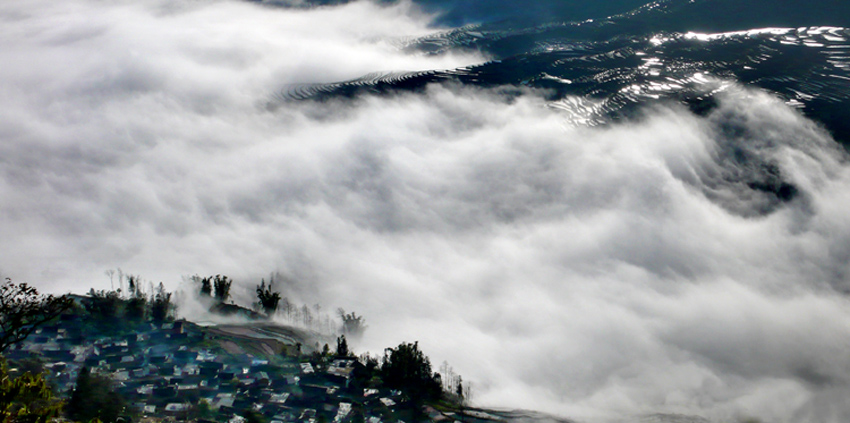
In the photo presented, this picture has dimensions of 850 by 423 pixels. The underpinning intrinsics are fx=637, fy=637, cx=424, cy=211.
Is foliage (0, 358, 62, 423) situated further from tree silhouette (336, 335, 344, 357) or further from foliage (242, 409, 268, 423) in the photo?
tree silhouette (336, 335, 344, 357)

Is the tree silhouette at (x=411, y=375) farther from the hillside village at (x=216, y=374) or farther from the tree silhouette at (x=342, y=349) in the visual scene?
the tree silhouette at (x=342, y=349)

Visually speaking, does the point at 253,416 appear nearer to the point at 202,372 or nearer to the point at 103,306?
the point at 202,372

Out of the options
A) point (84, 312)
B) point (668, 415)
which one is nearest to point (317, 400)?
point (84, 312)

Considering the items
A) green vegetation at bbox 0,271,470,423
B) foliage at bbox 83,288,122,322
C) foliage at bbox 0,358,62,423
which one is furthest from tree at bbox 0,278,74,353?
foliage at bbox 83,288,122,322

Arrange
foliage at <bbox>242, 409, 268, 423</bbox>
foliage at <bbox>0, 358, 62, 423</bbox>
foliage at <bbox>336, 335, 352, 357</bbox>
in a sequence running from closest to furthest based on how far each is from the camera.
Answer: foliage at <bbox>0, 358, 62, 423</bbox> → foliage at <bbox>242, 409, 268, 423</bbox> → foliage at <bbox>336, 335, 352, 357</bbox>

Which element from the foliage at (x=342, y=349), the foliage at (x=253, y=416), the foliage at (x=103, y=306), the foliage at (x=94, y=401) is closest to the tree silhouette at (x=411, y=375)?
the foliage at (x=342, y=349)

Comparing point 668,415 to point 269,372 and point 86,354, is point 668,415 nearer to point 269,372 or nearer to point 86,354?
point 269,372
